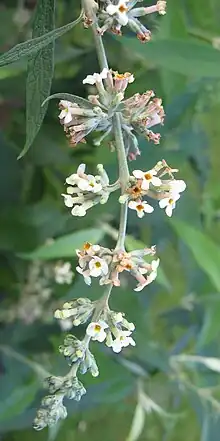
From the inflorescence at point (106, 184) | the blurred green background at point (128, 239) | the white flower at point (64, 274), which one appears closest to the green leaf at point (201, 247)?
the blurred green background at point (128, 239)

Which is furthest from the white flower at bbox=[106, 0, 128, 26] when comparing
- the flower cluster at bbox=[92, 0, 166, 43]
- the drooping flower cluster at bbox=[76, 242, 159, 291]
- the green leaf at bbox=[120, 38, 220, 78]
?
the green leaf at bbox=[120, 38, 220, 78]

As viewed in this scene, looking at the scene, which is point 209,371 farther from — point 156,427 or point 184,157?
point 184,157

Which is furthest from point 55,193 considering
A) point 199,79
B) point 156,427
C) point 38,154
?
point 156,427

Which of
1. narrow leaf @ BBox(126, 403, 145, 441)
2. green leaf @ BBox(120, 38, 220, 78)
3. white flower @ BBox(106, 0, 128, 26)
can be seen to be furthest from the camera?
narrow leaf @ BBox(126, 403, 145, 441)

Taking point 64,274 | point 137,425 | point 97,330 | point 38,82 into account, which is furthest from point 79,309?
point 137,425

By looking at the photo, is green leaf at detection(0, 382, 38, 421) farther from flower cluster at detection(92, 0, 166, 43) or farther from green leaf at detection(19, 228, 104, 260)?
flower cluster at detection(92, 0, 166, 43)

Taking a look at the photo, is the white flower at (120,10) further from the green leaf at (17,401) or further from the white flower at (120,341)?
the green leaf at (17,401)
